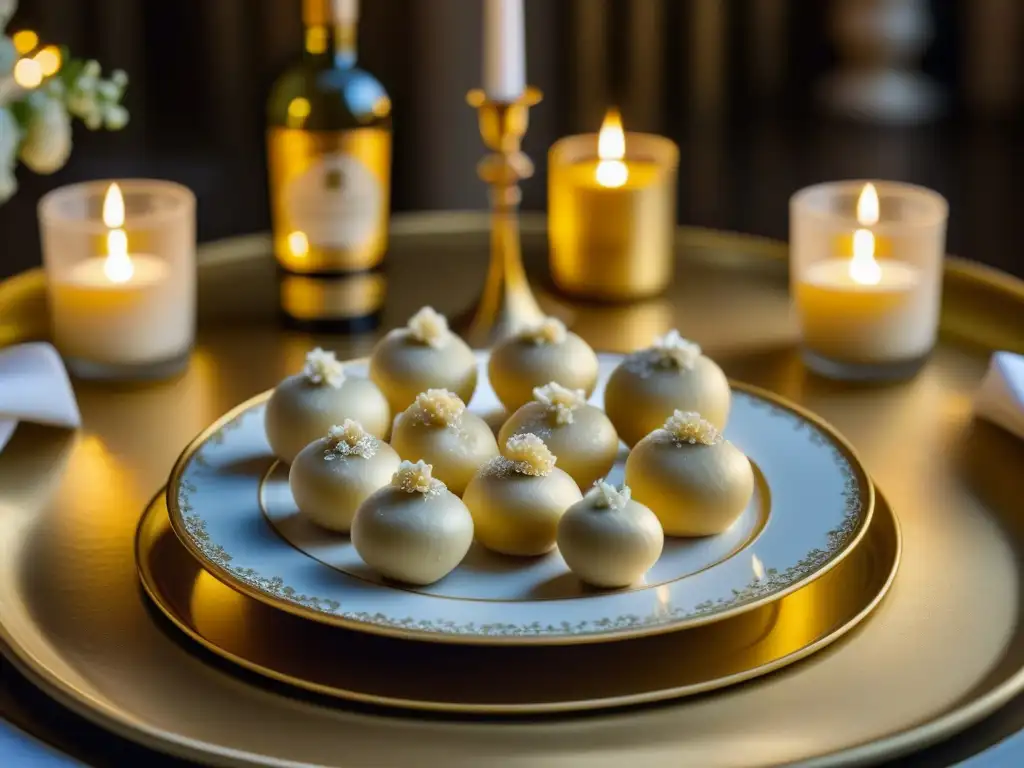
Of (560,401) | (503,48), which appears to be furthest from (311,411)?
(503,48)

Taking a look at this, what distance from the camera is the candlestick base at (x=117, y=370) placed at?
0.97 m

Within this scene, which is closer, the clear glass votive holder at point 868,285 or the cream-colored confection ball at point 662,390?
the cream-colored confection ball at point 662,390

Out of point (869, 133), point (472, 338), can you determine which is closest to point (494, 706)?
point (472, 338)

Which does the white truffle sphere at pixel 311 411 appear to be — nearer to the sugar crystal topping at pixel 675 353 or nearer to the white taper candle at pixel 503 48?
the sugar crystal topping at pixel 675 353

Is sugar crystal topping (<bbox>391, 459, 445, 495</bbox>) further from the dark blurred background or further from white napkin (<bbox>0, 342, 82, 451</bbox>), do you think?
the dark blurred background

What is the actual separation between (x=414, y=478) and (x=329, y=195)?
437 millimetres

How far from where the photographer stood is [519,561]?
2.26 feet

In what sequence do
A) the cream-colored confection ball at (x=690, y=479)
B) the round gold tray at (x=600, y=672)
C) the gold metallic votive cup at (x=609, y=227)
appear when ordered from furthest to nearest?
the gold metallic votive cup at (x=609, y=227)
the cream-colored confection ball at (x=690, y=479)
the round gold tray at (x=600, y=672)

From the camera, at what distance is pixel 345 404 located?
2.55ft

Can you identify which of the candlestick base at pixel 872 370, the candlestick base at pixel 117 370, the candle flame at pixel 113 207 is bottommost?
the candlestick base at pixel 872 370

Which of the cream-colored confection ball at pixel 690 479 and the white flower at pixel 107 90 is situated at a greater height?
the white flower at pixel 107 90

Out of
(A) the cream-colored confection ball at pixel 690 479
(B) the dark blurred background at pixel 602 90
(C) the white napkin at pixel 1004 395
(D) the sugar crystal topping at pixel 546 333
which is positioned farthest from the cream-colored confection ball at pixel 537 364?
(B) the dark blurred background at pixel 602 90

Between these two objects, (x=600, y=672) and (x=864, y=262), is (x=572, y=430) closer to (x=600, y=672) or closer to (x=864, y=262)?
(x=600, y=672)

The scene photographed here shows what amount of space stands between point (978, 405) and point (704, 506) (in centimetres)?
Answer: 29
